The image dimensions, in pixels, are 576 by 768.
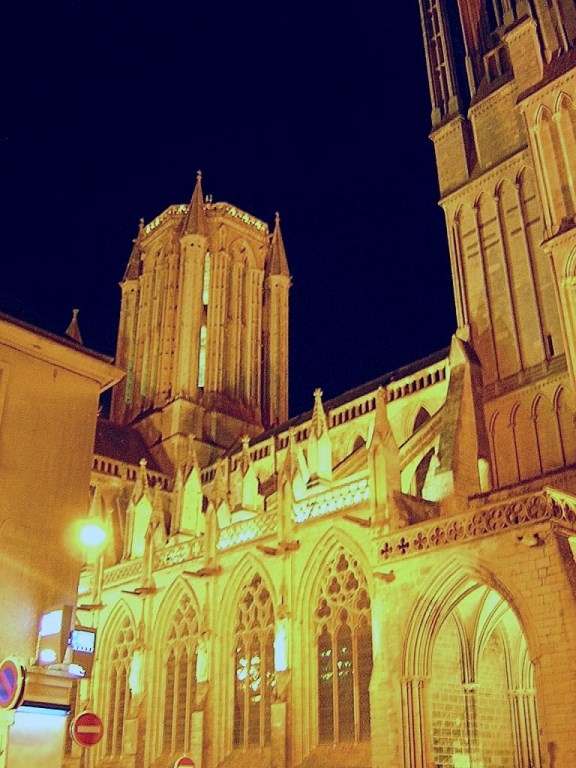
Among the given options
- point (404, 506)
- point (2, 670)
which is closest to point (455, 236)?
point (404, 506)

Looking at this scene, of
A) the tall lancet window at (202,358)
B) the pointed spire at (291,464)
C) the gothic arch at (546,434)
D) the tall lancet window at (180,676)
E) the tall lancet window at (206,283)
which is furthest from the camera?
the tall lancet window at (206,283)

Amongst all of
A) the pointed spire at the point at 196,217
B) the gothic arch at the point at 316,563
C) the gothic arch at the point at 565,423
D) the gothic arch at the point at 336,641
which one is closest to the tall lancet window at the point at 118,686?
the gothic arch at the point at 316,563

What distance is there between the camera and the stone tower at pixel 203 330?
3703cm

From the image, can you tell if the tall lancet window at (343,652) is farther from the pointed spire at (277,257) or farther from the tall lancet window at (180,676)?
the pointed spire at (277,257)

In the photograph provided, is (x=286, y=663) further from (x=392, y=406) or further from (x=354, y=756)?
(x=392, y=406)

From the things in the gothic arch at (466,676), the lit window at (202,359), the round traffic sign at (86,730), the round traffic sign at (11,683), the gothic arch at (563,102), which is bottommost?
the round traffic sign at (86,730)

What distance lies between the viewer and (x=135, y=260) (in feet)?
145

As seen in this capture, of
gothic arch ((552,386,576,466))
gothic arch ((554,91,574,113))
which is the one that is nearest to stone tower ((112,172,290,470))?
gothic arch ((552,386,576,466))

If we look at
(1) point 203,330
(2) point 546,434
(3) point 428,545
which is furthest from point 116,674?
(1) point 203,330

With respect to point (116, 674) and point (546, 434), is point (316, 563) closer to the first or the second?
point (546, 434)

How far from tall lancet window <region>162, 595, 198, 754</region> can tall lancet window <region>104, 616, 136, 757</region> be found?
1.60m

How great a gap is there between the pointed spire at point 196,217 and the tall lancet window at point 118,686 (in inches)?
826

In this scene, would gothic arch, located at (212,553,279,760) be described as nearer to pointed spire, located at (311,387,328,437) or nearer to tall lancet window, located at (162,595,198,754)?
tall lancet window, located at (162,595,198,754)

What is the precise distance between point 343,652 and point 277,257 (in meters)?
28.1
